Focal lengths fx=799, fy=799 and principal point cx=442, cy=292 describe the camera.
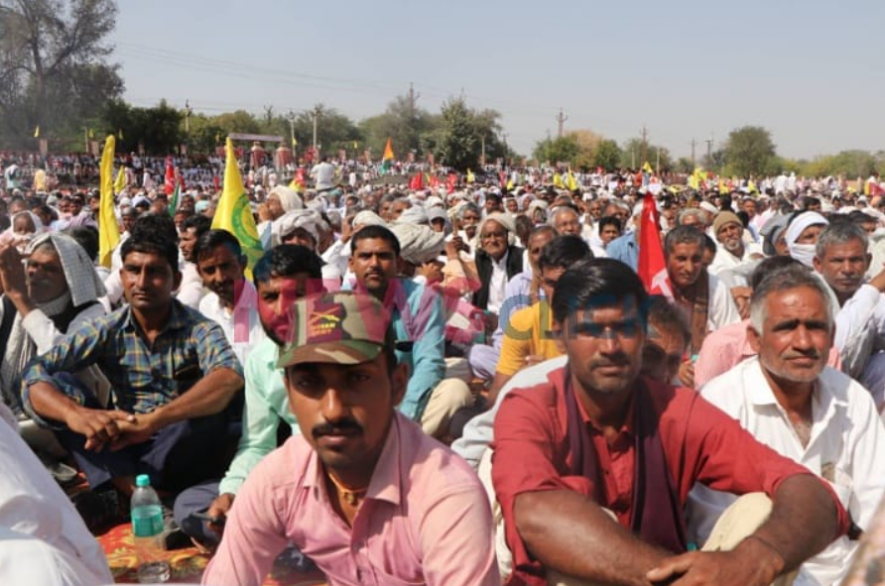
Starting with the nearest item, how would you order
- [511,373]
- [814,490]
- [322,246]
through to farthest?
[814,490]
[511,373]
[322,246]

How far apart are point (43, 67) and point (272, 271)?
38.0 meters

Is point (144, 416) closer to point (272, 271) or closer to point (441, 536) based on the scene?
point (272, 271)

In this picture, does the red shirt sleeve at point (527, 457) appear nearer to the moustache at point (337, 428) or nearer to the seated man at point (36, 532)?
the moustache at point (337, 428)

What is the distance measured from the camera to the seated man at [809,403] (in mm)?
2639

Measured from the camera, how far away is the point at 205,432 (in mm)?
3730

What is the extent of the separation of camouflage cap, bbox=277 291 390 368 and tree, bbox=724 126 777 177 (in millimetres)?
66221

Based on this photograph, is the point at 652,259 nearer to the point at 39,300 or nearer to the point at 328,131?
the point at 39,300

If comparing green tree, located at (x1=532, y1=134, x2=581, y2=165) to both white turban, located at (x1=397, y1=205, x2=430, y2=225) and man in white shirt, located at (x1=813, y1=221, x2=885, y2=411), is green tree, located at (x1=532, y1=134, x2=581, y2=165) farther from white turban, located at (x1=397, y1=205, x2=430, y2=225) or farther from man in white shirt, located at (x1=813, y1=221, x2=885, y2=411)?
man in white shirt, located at (x1=813, y1=221, x2=885, y2=411)

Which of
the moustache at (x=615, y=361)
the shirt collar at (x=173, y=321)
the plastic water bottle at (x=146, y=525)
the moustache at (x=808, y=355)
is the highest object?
the moustache at (x=615, y=361)

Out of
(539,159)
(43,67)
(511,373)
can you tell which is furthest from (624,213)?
(539,159)

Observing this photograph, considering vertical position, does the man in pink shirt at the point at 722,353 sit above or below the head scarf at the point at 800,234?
below

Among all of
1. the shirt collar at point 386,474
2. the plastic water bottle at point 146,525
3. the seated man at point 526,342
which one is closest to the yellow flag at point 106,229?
the plastic water bottle at point 146,525

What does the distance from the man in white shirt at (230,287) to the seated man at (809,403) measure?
8.69 feet

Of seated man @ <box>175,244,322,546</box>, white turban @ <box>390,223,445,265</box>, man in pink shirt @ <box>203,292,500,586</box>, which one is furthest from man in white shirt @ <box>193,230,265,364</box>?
man in pink shirt @ <box>203,292,500,586</box>
